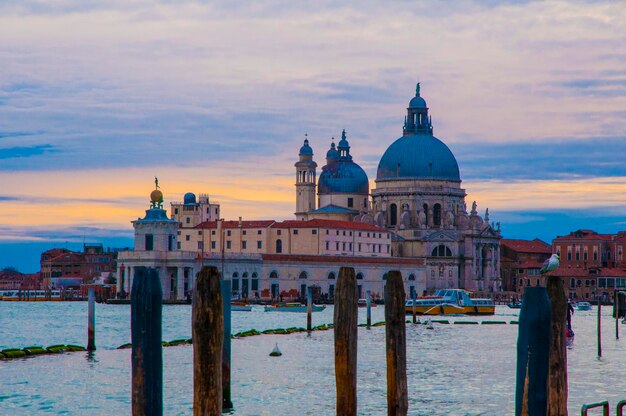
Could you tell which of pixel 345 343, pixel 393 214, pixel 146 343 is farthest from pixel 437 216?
pixel 146 343

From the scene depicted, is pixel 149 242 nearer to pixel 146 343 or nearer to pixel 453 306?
pixel 453 306

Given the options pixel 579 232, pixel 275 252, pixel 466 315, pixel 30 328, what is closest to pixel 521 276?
pixel 579 232

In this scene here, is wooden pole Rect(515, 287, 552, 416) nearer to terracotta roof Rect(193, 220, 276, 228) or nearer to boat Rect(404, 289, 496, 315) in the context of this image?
boat Rect(404, 289, 496, 315)

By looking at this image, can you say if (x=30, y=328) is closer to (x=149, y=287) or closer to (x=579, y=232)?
(x=149, y=287)

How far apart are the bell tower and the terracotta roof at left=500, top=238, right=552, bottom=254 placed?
25.5 m

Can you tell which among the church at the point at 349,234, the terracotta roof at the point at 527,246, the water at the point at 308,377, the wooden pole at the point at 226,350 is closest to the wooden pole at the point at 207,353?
the wooden pole at the point at 226,350

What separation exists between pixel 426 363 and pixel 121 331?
25.8m

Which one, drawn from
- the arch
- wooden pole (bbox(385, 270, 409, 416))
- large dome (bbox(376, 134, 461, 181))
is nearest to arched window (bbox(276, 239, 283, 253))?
the arch

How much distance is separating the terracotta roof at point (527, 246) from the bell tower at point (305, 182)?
2549 centimetres

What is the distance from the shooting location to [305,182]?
145375mm

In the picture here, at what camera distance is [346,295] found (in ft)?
64.7

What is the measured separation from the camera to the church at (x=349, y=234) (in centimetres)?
11156

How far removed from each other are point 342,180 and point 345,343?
406 ft

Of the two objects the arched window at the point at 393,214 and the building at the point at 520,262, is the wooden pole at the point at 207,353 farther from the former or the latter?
the building at the point at 520,262
